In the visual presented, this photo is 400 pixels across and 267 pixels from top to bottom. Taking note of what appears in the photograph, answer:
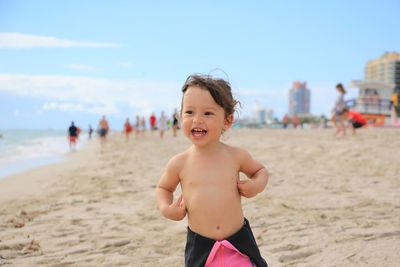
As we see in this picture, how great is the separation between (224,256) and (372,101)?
104 feet

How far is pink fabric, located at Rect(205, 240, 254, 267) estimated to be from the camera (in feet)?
7.04

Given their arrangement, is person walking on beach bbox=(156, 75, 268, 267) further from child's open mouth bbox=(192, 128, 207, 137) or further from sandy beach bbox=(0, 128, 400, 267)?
sandy beach bbox=(0, 128, 400, 267)

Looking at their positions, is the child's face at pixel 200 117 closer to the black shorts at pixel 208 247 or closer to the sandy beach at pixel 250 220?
the black shorts at pixel 208 247

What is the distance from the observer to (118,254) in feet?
11.3

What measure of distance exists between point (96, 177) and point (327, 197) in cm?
494

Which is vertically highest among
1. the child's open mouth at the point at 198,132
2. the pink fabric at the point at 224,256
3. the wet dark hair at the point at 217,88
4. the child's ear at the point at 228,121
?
the wet dark hair at the point at 217,88

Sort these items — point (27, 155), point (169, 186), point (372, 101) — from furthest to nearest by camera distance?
point (372, 101)
point (27, 155)
point (169, 186)

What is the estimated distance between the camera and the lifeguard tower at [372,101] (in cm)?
3031

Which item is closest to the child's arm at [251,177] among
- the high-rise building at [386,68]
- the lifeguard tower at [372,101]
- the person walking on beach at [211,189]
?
the person walking on beach at [211,189]

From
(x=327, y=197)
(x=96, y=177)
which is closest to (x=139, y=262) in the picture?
(x=327, y=197)

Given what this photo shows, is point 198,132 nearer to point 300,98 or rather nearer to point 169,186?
point 169,186

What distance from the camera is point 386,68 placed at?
376ft

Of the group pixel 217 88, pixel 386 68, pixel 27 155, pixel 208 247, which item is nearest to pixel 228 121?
pixel 217 88

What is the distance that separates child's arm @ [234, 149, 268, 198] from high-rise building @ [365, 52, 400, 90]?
113m
